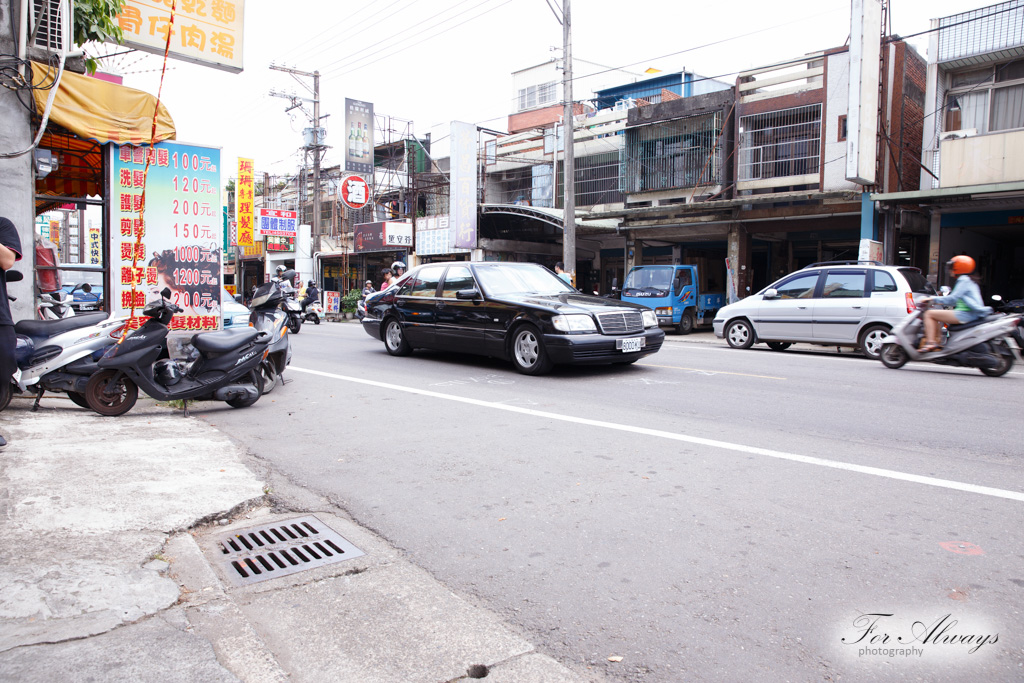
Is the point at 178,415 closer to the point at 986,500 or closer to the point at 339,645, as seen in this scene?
the point at 339,645

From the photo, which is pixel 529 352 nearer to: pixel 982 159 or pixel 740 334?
pixel 740 334

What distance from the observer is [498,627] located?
8.88 ft

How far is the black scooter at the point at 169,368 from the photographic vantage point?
6.52m

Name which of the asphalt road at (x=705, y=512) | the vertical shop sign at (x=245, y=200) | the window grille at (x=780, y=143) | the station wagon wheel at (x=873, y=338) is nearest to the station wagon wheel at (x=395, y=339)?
the asphalt road at (x=705, y=512)

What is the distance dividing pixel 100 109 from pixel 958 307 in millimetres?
11006

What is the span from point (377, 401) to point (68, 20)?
5.13 m

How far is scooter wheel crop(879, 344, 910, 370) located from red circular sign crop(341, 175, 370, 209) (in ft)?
76.9

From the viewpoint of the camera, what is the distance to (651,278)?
1936cm

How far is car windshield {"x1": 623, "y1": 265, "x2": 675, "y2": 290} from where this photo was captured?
19094mm

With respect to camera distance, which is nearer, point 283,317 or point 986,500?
point 986,500

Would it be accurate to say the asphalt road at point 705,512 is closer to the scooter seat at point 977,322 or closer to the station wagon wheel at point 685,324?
the scooter seat at point 977,322

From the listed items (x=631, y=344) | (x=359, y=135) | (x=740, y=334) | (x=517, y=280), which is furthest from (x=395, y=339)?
(x=359, y=135)

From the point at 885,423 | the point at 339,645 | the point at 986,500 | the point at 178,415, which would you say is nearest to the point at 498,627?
the point at 339,645

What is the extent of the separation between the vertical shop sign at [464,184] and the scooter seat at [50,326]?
19.1 metres
